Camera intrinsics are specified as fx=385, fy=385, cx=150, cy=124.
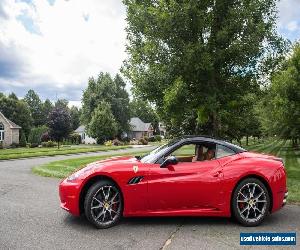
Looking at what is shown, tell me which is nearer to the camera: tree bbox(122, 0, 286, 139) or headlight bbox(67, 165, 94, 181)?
headlight bbox(67, 165, 94, 181)

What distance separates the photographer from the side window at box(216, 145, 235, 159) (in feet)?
22.1

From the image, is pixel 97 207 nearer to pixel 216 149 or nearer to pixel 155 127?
pixel 216 149

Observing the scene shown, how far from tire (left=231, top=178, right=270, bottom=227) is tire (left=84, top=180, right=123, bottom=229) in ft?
6.33

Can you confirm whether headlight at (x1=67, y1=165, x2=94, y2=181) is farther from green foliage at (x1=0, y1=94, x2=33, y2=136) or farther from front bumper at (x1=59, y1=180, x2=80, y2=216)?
green foliage at (x1=0, y1=94, x2=33, y2=136)

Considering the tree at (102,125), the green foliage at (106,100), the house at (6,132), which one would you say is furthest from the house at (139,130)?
the house at (6,132)

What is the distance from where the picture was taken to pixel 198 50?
12484 millimetres

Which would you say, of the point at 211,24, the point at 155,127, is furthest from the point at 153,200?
the point at 155,127

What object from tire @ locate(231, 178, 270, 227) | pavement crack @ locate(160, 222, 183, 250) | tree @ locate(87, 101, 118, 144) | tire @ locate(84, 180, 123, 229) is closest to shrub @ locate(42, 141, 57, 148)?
tree @ locate(87, 101, 118, 144)

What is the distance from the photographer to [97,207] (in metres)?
6.20

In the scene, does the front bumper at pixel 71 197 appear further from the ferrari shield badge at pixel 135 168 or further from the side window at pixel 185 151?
the side window at pixel 185 151

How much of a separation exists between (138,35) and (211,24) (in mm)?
2905

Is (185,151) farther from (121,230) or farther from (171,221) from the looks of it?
(121,230)

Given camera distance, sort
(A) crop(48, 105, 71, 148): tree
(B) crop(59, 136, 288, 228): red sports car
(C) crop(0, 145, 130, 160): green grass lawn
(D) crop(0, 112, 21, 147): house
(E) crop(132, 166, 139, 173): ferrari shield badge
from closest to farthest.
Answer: (B) crop(59, 136, 288, 228): red sports car < (E) crop(132, 166, 139, 173): ferrari shield badge < (C) crop(0, 145, 130, 160): green grass lawn < (A) crop(48, 105, 71, 148): tree < (D) crop(0, 112, 21, 147): house

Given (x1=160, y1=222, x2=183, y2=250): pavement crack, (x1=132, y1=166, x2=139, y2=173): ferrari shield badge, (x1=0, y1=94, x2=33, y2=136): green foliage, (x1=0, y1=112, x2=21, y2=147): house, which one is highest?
(x1=0, y1=94, x2=33, y2=136): green foliage
